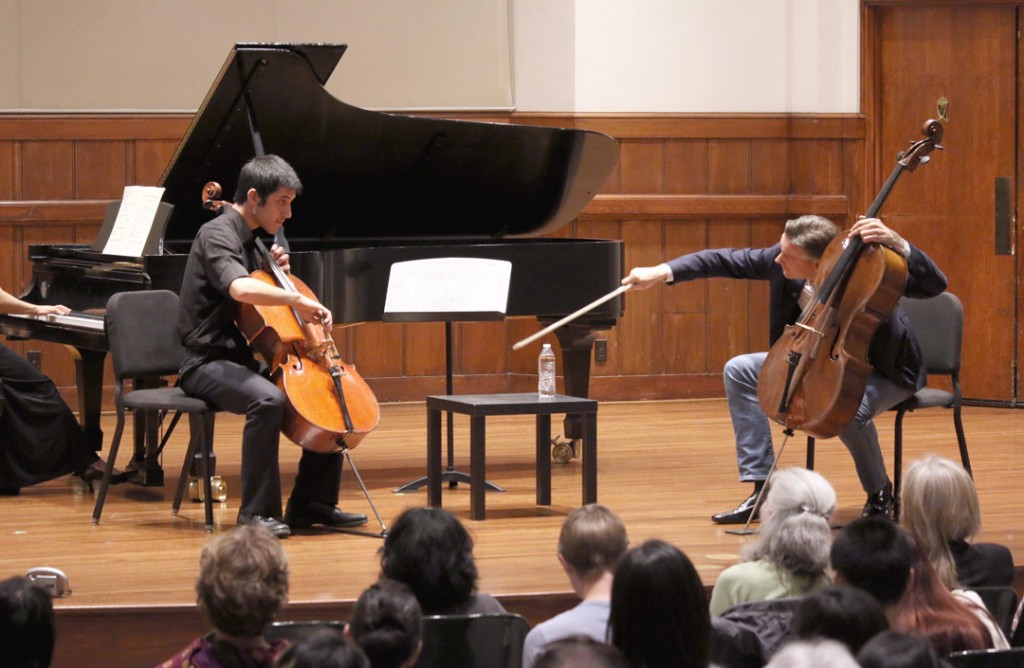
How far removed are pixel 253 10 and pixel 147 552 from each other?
4095mm

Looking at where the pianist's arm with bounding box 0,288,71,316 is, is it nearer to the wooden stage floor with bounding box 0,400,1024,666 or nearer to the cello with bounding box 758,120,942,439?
the wooden stage floor with bounding box 0,400,1024,666

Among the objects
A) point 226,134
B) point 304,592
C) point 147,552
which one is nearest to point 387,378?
point 226,134

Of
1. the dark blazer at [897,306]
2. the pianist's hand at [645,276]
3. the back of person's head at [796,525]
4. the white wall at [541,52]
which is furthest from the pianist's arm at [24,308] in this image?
the back of person's head at [796,525]

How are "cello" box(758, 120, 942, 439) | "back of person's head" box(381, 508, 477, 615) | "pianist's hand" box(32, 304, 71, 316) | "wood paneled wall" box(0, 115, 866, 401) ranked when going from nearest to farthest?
"back of person's head" box(381, 508, 477, 615) < "cello" box(758, 120, 942, 439) < "pianist's hand" box(32, 304, 71, 316) < "wood paneled wall" box(0, 115, 866, 401)

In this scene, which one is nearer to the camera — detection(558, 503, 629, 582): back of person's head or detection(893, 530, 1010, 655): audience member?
detection(893, 530, 1010, 655): audience member

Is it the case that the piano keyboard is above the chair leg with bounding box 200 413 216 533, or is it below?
above

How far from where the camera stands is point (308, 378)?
480cm

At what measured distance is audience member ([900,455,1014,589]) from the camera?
326 cm

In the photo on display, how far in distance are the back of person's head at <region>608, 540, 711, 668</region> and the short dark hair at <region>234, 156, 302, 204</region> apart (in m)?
2.74

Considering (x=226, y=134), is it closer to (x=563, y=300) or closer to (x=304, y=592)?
(x=563, y=300)

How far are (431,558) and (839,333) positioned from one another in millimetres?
2079

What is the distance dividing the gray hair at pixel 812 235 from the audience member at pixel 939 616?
2.03 meters

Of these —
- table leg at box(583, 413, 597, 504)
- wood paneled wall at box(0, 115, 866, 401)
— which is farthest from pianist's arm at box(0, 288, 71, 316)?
wood paneled wall at box(0, 115, 866, 401)

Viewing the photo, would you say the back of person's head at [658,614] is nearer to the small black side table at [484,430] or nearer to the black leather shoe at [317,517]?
the small black side table at [484,430]
